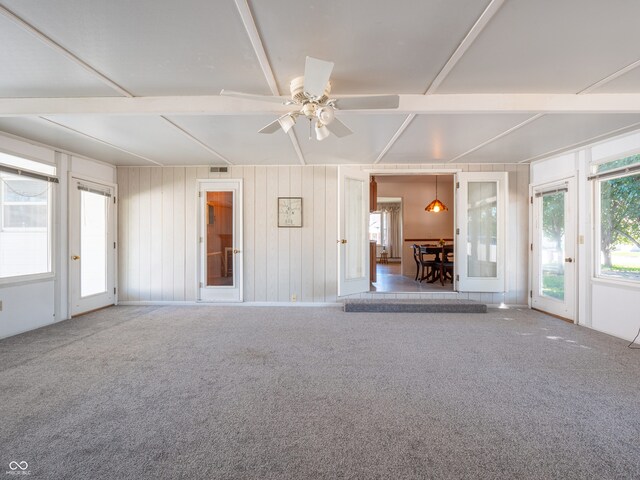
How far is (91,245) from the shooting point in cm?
490

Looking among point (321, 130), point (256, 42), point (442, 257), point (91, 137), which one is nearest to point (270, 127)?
point (321, 130)

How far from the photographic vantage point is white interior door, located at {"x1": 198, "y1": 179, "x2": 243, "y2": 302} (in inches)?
209

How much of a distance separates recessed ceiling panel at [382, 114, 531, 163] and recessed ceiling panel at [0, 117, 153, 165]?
4.03 meters

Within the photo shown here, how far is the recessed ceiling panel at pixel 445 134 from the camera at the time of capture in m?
3.19

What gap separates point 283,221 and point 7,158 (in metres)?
3.61

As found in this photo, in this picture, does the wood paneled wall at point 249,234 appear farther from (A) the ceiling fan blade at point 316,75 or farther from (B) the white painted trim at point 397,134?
(A) the ceiling fan blade at point 316,75

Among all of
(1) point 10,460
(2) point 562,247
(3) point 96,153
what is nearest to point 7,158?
(3) point 96,153

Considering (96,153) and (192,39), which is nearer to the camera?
(192,39)

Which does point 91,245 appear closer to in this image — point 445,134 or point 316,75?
point 316,75

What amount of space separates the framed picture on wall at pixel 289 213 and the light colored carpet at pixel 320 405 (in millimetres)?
2072

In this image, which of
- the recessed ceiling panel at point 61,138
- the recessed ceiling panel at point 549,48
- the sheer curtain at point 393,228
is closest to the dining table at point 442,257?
the recessed ceiling panel at point 549,48

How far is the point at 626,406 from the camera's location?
2.13m

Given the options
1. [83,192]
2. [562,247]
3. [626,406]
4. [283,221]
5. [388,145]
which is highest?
[388,145]

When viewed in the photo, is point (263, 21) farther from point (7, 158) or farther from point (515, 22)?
point (7, 158)
